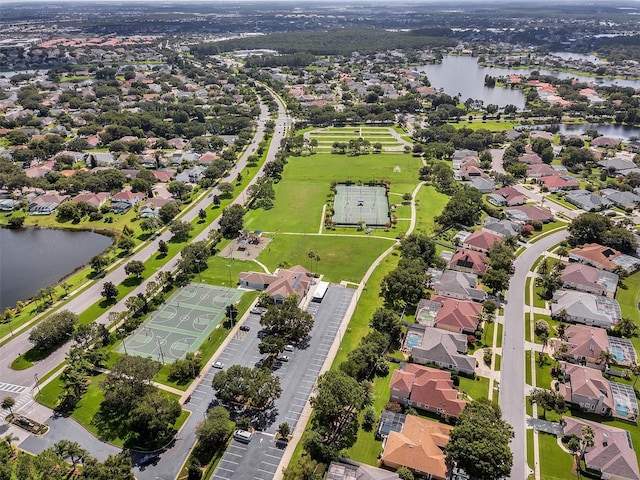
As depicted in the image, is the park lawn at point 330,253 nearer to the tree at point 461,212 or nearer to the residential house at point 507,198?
the tree at point 461,212

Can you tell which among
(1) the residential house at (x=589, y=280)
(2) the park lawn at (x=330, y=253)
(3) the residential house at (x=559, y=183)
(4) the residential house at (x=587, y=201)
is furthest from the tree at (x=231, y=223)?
(4) the residential house at (x=587, y=201)

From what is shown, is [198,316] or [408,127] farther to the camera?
[408,127]

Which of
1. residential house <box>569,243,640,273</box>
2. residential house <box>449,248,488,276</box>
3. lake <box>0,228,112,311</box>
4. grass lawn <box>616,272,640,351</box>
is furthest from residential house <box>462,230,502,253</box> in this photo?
lake <box>0,228,112,311</box>

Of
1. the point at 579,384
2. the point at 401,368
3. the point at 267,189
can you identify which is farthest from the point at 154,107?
the point at 579,384

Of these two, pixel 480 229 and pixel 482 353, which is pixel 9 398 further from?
pixel 480 229

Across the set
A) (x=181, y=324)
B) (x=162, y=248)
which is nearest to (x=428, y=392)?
(x=181, y=324)

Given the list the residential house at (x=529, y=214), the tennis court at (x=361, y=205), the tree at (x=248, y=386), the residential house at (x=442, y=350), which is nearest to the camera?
the tree at (x=248, y=386)
